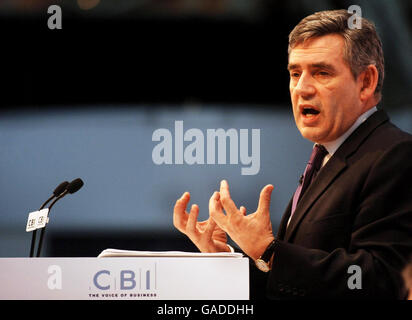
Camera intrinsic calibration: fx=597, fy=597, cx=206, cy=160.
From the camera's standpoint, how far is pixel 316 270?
2.66 m

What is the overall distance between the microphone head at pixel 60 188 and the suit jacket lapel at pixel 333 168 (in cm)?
122

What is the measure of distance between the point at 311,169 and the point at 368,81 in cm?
51

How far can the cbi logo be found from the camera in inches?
117

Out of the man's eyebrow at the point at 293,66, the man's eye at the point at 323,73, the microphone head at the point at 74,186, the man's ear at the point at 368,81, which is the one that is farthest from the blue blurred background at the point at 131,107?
the man's ear at the point at 368,81

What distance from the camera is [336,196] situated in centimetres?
273

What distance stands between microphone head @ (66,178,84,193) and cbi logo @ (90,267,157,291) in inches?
19.7

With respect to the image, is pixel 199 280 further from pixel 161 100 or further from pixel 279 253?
pixel 161 100

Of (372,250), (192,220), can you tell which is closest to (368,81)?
(372,250)

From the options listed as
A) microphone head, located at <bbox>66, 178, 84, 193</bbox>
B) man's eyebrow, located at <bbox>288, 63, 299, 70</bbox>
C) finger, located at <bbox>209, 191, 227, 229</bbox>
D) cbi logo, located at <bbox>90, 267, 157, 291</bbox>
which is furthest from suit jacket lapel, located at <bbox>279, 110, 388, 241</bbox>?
microphone head, located at <bbox>66, 178, 84, 193</bbox>

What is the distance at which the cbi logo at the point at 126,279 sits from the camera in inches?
117

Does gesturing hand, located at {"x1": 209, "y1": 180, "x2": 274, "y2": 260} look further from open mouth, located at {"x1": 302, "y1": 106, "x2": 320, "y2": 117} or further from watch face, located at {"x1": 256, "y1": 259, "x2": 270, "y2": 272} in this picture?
open mouth, located at {"x1": 302, "y1": 106, "x2": 320, "y2": 117}

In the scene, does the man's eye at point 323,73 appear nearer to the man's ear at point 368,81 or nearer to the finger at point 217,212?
the man's ear at point 368,81

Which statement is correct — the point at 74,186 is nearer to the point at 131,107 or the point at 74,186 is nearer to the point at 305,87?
the point at 131,107
